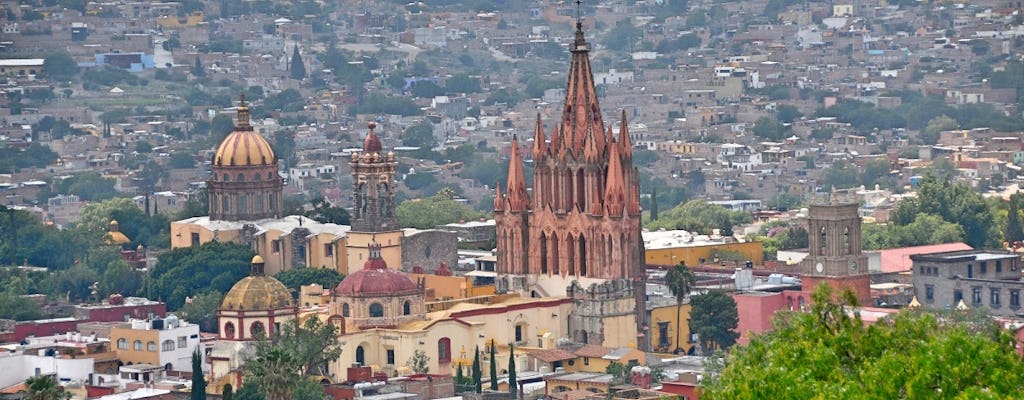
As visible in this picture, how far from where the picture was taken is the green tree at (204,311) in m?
98.9

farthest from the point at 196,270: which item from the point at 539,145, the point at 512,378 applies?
the point at 512,378

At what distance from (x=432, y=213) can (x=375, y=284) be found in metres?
36.0

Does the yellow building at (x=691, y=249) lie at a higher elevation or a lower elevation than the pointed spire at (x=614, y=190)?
lower

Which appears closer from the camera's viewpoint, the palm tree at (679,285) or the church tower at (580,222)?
the church tower at (580,222)

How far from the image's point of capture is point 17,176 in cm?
17075

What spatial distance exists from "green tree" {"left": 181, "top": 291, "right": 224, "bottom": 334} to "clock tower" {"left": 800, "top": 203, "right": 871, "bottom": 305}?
51.2ft

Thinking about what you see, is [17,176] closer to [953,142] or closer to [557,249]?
[953,142]

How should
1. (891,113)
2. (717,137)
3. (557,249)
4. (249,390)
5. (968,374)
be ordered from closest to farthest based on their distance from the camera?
(968,374), (249,390), (557,249), (717,137), (891,113)

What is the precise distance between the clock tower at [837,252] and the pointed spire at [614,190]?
7.32 metres

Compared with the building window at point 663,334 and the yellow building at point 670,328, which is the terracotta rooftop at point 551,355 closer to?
the yellow building at point 670,328

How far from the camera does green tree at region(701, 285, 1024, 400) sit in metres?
42.5

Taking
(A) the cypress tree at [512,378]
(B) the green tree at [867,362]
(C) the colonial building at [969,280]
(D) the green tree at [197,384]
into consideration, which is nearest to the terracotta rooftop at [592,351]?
(A) the cypress tree at [512,378]

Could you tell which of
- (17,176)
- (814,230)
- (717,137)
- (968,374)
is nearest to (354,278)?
(814,230)

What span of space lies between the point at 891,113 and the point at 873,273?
90.6 metres
